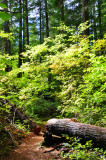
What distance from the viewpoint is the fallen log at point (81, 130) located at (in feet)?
13.4

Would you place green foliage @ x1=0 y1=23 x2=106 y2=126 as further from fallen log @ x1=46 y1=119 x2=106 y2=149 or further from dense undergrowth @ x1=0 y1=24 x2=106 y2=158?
fallen log @ x1=46 y1=119 x2=106 y2=149

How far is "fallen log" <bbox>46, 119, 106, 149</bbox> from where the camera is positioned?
4080 millimetres

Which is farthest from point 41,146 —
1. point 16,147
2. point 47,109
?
point 47,109

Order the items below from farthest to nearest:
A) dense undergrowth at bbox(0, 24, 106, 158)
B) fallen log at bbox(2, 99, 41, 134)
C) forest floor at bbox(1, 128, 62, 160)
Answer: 1. fallen log at bbox(2, 99, 41, 134)
2. dense undergrowth at bbox(0, 24, 106, 158)
3. forest floor at bbox(1, 128, 62, 160)

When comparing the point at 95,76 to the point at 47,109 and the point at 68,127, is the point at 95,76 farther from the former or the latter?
the point at 47,109

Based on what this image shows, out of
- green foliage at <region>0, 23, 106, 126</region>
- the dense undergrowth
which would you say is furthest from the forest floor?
green foliage at <region>0, 23, 106, 126</region>

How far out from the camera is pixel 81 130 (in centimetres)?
458

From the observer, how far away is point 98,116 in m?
5.82

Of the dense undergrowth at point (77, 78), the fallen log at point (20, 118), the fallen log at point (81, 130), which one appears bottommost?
the fallen log at point (20, 118)

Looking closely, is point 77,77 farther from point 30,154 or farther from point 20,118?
point 30,154

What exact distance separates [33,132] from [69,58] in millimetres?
4773

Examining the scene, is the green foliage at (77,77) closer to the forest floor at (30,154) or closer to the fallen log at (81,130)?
the fallen log at (81,130)

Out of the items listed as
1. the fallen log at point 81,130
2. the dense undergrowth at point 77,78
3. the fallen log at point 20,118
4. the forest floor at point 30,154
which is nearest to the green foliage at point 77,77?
the dense undergrowth at point 77,78

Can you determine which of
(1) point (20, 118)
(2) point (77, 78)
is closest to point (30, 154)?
(1) point (20, 118)
